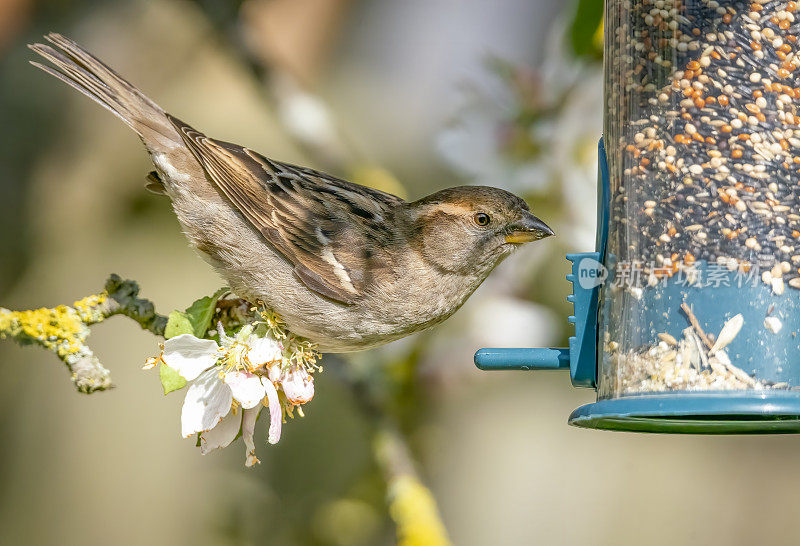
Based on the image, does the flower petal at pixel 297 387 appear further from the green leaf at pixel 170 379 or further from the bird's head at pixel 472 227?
the bird's head at pixel 472 227

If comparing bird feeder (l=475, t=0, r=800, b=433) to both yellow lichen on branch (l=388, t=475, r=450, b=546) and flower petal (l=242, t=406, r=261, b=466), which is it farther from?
yellow lichen on branch (l=388, t=475, r=450, b=546)

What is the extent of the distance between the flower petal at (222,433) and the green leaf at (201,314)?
0.89ft

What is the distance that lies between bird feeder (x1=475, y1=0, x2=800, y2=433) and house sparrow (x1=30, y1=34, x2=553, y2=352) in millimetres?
474

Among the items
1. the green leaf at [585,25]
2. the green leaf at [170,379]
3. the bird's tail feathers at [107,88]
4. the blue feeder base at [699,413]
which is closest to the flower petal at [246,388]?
the green leaf at [170,379]

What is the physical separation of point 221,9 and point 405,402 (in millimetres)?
1809

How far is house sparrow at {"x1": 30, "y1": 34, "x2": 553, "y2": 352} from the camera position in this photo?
320 cm

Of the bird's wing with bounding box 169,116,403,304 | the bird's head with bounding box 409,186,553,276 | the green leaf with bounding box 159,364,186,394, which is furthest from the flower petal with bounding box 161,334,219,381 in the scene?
the bird's head with bounding box 409,186,553,276

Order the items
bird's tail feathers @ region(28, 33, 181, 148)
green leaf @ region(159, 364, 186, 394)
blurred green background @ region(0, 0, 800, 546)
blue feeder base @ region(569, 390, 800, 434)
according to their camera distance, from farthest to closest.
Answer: blurred green background @ region(0, 0, 800, 546) < bird's tail feathers @ region(28, 33, 181, 148) < green leaf @ region(159, 364, 186, 394) < blue feeder base @ region(569, 390, 800, 434)

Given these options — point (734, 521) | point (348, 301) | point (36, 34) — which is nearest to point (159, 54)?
point (36, 34)

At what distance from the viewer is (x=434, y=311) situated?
3295 mm

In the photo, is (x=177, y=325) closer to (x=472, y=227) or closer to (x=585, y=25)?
(x=472, y=227)

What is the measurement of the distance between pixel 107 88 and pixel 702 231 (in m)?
2.02

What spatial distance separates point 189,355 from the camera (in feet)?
8.69

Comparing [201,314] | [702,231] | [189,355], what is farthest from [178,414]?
[702,231]
